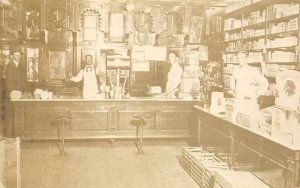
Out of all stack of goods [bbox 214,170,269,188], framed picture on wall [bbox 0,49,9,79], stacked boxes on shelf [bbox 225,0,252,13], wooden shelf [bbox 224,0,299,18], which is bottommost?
stack of goods [bbox 214,170,269,188]

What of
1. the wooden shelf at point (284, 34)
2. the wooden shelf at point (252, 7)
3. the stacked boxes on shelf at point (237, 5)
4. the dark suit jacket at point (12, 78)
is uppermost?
the stacked boxes on shelf at point (237, 5)

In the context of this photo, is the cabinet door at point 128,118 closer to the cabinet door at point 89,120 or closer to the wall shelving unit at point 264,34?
the cabinet door at point 89,120

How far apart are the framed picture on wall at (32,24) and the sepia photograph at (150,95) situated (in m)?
0.02

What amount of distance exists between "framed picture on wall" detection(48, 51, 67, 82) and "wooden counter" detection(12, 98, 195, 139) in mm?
2232

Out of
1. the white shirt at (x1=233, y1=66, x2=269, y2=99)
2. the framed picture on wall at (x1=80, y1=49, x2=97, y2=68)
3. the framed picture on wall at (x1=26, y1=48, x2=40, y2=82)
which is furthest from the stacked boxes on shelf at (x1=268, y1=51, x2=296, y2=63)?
the framed picture on wall at (x1=26, y1=48, x2=40, y2=82)

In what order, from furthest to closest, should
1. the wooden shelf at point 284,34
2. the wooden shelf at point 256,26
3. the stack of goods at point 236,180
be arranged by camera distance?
the wooden shelf at point 256,26, the wooden shelf at point 284,34, the stack of goods at point 236,180

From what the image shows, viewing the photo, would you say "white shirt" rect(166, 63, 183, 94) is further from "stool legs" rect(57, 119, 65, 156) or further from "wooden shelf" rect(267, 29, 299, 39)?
"stool legs" rect(57, 119, 65, 156)

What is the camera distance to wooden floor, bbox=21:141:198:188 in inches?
209

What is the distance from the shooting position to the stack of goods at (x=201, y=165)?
490 centimetres

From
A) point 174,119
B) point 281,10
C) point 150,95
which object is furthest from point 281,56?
point 150,95

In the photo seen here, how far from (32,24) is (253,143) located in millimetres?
6488

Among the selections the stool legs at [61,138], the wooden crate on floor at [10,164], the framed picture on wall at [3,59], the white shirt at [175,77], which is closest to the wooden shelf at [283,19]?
the white shirt at [175,77]

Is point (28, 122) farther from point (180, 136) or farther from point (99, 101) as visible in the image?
point (180, 136)

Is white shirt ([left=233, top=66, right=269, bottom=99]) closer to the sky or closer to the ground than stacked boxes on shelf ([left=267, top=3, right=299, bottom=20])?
closer to the ground
